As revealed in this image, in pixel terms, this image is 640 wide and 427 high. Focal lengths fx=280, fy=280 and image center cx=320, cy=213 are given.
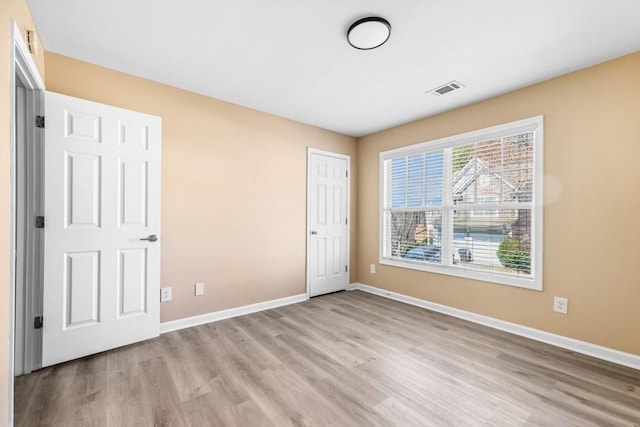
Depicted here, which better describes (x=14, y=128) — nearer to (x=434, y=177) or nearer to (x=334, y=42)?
(x=334, y=42)

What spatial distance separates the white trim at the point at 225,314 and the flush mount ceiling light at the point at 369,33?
9.57 ft

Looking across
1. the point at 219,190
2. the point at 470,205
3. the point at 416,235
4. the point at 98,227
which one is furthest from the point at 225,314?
the point at 470,205

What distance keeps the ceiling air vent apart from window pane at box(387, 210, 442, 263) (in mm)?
1416

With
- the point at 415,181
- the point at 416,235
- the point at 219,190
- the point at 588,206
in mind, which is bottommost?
the point at 416,235

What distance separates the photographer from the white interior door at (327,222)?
4.00 meters

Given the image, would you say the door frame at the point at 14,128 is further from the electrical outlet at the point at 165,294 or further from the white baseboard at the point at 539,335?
the white baseboard at the point at 539,335

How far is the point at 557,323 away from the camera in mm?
2551

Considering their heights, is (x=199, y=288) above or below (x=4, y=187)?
below

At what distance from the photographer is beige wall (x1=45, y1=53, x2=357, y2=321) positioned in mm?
2697

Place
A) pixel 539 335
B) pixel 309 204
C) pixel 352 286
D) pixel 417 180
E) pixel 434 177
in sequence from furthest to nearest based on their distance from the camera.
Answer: pixel 352 286, pixel 309 204, pixel 417 180, pixel 434 177, pixel 539 335

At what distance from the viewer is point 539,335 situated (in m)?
2.64

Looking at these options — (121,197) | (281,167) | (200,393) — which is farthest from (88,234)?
(281,167)

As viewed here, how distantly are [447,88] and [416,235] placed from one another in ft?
6.08

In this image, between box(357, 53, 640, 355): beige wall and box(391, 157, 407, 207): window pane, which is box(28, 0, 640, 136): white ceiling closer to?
box(357, 53, 640, 355): beige wall
